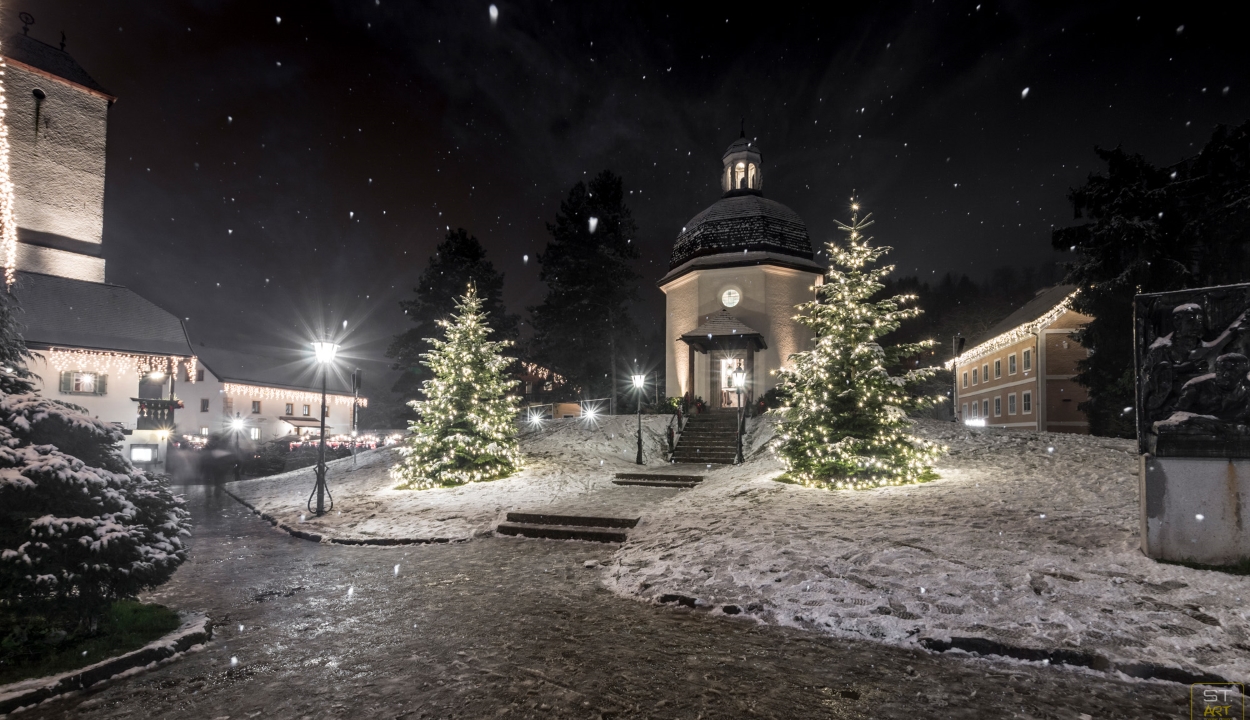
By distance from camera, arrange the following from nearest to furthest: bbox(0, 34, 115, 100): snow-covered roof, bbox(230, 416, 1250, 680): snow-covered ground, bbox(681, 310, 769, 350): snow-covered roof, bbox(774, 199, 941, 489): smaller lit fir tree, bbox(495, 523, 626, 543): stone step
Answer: bbox(230, 416, 1250, 680): snow-covered ground < bbox(495, 523, 626, 543): stone step < bbox(774, 199, 941, 489): smaller lit fir tree < bbox(681, 310, 769, 350): snow-covered roof < bbox(0, 34, 115, 100): snow-covered roof

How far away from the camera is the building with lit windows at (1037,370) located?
30.4 meters

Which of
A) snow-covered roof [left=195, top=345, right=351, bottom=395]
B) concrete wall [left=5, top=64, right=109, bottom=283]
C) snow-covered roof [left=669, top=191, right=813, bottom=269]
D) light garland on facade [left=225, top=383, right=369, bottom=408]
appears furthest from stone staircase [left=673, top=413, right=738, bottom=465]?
snow-covered roof [left=195, top=345, right=351, bottom=395]

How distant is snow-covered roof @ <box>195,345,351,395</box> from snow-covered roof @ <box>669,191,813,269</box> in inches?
1356

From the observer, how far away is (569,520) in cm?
1179

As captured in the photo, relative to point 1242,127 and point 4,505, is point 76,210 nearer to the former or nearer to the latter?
point 4,505

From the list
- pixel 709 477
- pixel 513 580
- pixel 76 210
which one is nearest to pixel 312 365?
pixel 76 210

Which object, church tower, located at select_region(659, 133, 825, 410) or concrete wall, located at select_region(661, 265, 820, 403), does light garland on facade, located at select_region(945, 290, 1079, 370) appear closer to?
concrete wall, located at select_region(661, 265, 820, 403)

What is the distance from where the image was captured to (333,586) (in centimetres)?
782

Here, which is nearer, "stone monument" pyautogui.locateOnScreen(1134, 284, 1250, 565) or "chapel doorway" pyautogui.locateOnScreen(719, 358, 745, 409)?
"stone monument" pyautogui.locateOnScreen(1134, 284, 1250, 565)

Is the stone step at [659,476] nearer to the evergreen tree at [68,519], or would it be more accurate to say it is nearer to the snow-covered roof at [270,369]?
the evergreen tree at [68,519]

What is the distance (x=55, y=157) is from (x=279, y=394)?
22.5 m

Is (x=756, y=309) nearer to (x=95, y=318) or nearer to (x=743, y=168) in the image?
(x=743, y=168)

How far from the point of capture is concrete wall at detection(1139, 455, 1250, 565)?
6.25 m

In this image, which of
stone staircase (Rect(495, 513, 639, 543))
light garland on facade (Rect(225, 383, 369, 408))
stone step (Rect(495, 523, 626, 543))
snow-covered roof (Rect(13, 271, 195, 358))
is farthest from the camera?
light garland on facade (Rect(225, 383, 369, 408))
